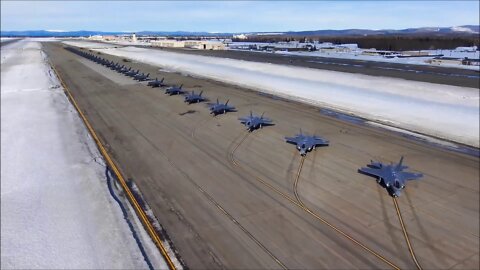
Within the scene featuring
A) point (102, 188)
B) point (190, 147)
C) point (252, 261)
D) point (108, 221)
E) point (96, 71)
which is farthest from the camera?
point (96, 71)

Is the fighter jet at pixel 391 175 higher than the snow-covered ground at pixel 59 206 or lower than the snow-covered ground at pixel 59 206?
higher

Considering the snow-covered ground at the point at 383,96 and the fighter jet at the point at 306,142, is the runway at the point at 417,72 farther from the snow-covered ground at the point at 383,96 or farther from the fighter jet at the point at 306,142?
the fighter jet at the point at 306,142

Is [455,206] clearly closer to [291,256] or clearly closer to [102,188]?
[291,256]

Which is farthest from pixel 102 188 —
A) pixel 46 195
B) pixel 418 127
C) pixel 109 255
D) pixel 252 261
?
pixel 418 127

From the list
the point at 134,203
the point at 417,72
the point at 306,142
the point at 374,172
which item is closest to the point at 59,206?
the point at 134,203

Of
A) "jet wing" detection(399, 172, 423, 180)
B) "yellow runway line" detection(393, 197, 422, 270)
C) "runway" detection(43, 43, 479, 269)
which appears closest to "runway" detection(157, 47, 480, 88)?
"runway" detection(43, 43, 479, 269)

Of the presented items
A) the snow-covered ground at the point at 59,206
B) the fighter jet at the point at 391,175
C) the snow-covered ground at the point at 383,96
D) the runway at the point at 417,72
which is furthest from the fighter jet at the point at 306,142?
the runway at the point at 417,72
